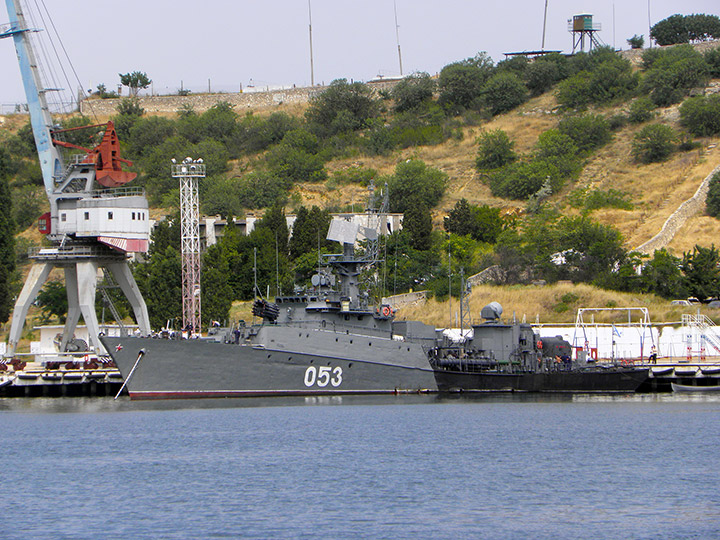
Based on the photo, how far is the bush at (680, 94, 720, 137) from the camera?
10219 cm

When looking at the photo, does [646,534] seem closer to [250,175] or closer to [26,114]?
[250,175]

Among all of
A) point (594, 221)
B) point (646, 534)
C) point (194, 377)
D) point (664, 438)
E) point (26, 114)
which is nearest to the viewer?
point (646, 534)

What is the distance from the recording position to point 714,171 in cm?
9394

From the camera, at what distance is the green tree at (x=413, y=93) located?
12250 centimetres

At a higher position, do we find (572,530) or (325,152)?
(325,152)

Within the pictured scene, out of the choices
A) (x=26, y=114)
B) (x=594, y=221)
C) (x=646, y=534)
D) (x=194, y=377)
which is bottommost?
(x=646, y=534)

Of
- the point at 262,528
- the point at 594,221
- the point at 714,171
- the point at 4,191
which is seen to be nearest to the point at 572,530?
the point at 262,528

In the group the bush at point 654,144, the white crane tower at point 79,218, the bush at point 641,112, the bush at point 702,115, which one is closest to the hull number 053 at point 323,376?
the white crane tower at point 79,218

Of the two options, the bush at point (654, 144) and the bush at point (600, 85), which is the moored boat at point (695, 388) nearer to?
the bush at point (654, 144)

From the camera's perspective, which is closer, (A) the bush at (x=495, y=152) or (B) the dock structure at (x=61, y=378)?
(B) the dock structure at (x=61, y=378)

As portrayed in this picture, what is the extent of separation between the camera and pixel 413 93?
12250 centimetres

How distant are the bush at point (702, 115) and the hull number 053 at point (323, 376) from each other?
64629 mm

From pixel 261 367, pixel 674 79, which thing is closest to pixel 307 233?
pixel 261 367

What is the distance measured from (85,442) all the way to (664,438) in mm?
21185
